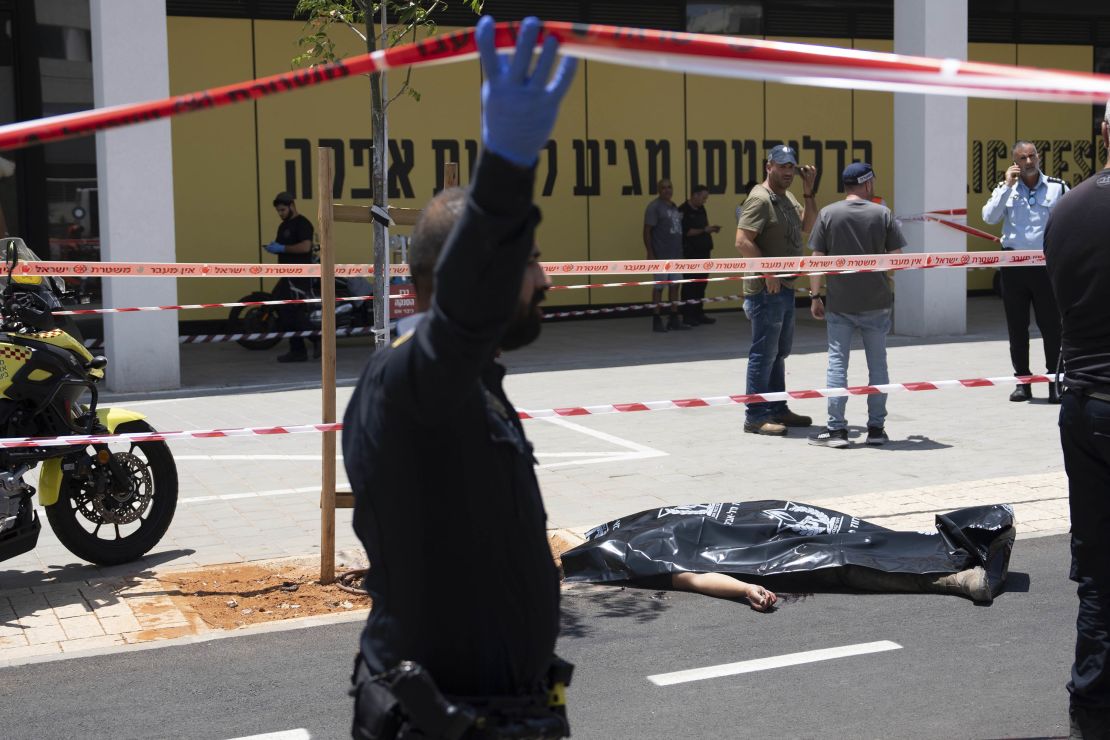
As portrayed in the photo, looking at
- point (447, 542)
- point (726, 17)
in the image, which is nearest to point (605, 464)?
point (447, 542)

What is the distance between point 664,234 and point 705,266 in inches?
A: 273

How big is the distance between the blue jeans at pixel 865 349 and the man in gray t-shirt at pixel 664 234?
7569mm

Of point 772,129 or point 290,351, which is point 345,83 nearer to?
point 290,351

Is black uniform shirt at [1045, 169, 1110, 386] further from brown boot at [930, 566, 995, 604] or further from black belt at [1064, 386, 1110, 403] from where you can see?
brown boot at [930, 566, 995, 604]

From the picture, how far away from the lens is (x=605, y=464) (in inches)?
366

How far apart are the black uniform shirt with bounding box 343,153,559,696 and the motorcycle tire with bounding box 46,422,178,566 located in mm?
4494

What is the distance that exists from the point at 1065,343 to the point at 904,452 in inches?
207

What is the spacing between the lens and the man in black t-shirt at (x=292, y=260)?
1533 centimetres

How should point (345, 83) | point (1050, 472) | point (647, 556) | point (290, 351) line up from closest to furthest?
point (647, 556)
point (1050, 472)
point (290, 351)
point (345, 83)

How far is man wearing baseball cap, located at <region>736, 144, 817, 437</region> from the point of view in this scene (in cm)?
1017

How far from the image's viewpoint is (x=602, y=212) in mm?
19250

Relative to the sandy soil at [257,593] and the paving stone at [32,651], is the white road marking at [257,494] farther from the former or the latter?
the paving stone at [32,651]

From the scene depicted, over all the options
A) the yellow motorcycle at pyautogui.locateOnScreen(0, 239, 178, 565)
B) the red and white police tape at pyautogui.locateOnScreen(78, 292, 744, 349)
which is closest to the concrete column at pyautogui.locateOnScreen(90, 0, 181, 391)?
the red and white police tape at pyautogui.locateOnScreen(78, 292, 744, 349)

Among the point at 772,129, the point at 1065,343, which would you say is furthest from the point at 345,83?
the point at 1065,343
